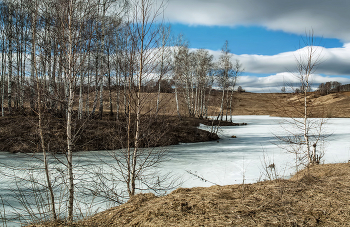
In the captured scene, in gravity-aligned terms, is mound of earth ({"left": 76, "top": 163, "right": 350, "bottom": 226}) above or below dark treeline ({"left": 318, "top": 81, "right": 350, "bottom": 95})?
below

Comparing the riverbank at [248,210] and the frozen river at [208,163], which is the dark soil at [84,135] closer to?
the frozen river at [208,163]

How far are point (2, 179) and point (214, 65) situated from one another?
1020 inches

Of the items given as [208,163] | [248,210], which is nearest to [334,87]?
[208,163]

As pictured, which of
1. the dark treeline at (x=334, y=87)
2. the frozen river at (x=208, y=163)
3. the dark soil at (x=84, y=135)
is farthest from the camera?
the dark treeline at (x=334, y=87)

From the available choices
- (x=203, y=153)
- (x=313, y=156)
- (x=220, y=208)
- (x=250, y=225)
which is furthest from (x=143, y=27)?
(x=203, y=153)

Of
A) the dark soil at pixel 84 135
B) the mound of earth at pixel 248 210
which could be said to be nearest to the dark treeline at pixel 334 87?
the dark soil at pixel 84 135

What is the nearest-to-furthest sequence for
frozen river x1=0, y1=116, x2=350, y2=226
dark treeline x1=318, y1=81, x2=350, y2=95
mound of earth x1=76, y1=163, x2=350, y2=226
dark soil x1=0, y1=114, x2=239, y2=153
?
1. mound of earth x1=76, y1=163, x2=350, y2=226
2. frozen river x1=0, y1=116, x2=350, y2=226
3. dark soil x1=0, y1=114, x2=239, y2=153
4. dark treeline x1=318, y1=81, x2=350, y2=95

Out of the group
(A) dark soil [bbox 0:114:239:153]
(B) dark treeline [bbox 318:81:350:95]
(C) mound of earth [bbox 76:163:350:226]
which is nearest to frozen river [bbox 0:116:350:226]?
(A) dark soil [bbox 0:114:239:153]

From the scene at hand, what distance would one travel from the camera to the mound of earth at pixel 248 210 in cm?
300

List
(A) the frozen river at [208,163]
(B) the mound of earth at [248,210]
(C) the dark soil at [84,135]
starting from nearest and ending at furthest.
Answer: (B) the mound of earth at [248,210]
(A) the frozen river at [208,163]
(C) the dark soil at [84,135]

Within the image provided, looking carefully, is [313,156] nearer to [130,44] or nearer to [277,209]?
[277,209]

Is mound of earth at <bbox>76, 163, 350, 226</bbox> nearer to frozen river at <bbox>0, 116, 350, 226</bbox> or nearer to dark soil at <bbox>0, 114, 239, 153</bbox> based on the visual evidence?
frozen river at <bbox>0, 116, 350, 226</bbox>

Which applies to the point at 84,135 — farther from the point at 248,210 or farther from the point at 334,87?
the point at 334,87

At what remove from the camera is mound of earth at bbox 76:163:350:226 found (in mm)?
2996
